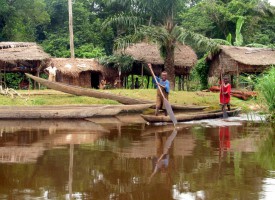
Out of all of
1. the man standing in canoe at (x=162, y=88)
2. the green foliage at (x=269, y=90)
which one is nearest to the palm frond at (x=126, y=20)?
the man standing in canoe at (x=162, y=88)

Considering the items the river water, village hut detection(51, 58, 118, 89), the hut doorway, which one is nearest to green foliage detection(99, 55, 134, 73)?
village hut detection(51, 58, 118, 89)

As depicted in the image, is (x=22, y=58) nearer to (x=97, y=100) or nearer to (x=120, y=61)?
(x=120, y=61)

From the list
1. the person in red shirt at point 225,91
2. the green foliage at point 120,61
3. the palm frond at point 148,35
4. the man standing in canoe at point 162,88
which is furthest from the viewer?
the green foliage at point 120,61

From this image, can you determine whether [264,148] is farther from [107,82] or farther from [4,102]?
[107,82]

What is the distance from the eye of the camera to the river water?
507 centimetres

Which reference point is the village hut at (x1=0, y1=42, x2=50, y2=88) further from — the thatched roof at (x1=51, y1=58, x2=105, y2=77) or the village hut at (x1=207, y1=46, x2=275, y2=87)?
the village hut at (x1=207, y1=46, x2=275, y2=87)

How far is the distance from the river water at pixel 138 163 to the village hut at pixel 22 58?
12476mm

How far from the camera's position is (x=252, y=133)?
10695mm

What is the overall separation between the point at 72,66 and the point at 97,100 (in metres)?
6.91

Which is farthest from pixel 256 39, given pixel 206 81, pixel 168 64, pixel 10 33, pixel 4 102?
pixel 4 102

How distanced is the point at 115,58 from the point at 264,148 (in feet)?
55.3

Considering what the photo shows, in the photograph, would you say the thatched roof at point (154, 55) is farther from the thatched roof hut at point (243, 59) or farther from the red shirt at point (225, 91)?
the red shirt at point (225, 91)

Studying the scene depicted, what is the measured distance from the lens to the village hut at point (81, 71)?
24.0m

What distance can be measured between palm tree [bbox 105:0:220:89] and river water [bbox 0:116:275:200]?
9.52 meters
